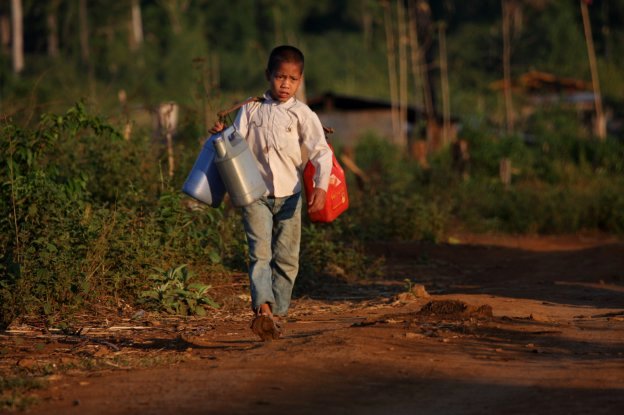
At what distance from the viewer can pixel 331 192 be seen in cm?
585

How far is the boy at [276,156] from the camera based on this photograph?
18.8 feet

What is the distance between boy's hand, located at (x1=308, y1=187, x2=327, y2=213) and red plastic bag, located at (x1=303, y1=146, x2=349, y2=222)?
30 mm

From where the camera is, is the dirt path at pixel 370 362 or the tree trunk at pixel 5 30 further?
the tree trunk at pixel 5 30

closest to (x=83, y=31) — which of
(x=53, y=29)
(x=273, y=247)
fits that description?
(x=53, y=29)

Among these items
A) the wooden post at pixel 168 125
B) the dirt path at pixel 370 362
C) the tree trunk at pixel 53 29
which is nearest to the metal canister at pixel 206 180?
the dirt path at pixel 370 362

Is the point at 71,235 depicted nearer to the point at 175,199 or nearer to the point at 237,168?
the point at 175,199

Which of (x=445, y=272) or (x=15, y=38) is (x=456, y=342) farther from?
(x=15, y=38)

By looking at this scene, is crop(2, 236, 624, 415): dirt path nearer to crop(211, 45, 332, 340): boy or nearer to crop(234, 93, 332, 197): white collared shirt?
crop(211, 45, 332, 340): boy

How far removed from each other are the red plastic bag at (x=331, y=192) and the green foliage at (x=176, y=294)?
1589 millimetres

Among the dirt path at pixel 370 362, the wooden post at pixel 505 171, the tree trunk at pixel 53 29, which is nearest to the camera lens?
the dirt path at pixel 370 362

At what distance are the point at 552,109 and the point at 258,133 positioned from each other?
24.4 m

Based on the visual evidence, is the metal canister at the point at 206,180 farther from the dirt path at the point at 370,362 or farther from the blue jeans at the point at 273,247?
the dirt path at the point at 370,362

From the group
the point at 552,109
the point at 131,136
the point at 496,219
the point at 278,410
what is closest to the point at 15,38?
the point at 552,109

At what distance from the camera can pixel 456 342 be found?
5.60 meters
